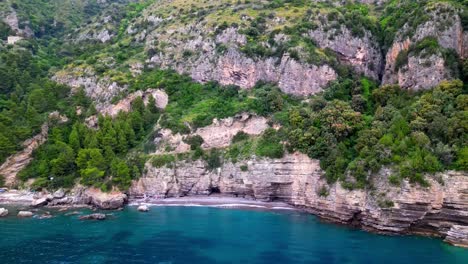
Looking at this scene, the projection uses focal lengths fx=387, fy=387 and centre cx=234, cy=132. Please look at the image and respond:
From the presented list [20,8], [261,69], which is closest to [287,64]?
[261,69]

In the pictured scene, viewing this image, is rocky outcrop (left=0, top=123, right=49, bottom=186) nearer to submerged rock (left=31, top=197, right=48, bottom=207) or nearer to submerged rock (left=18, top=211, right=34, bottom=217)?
submerged rock (left=31, top=197, right=48, bottom=207)

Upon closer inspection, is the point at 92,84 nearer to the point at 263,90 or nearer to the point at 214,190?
the point at 263,90

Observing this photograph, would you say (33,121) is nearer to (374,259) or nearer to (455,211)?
(374,259)

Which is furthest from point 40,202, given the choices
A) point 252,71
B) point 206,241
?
point 252,71

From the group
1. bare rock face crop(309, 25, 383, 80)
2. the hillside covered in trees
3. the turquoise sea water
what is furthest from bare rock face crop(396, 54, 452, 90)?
the turquoise sea water

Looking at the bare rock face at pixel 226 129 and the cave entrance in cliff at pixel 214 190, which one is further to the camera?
Answer: the bare rock face at pixel 226 129

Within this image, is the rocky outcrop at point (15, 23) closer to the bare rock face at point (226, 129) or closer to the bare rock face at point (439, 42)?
the bare rock face at point (226, 129)

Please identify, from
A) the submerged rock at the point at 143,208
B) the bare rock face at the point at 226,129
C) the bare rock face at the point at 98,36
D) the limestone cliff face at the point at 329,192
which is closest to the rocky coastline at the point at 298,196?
the limestone cliff face at the point at 329,192
